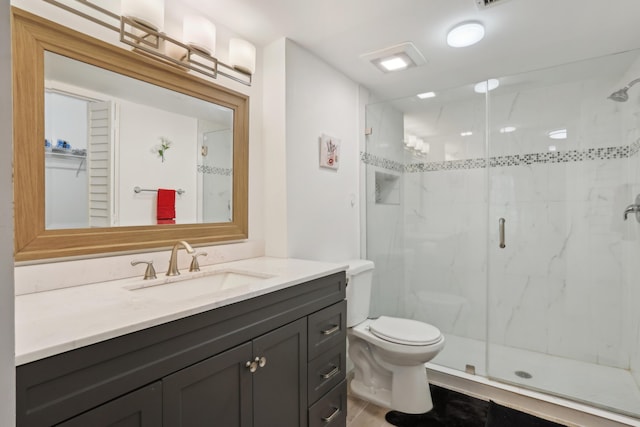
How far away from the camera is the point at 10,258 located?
38cm

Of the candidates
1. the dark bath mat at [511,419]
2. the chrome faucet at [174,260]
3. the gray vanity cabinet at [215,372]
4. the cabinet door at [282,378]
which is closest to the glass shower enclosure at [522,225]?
the dark bath mat at [511,419]

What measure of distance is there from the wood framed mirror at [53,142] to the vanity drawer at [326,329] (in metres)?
0.69

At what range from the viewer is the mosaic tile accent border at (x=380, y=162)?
107 inches

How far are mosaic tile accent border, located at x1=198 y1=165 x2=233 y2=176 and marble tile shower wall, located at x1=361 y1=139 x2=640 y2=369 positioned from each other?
1.27 meters

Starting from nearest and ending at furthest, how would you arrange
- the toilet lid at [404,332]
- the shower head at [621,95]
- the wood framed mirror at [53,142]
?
the wood framed mirror at [53,142] → the toilet lid at [404,332] → the shower head at [621,95]

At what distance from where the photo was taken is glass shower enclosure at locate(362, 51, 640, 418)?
7.25 ft

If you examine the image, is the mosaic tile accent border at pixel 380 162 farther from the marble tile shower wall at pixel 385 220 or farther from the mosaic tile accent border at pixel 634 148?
the mosaic tile accent border at pixel 634 148

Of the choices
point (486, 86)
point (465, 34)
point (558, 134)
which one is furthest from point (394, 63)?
point (558, 134)

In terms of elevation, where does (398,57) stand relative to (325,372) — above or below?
above

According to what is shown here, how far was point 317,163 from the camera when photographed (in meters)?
2.17

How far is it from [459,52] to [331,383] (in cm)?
211

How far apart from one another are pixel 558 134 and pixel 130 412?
3.06 m

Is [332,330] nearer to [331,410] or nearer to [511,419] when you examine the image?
[331,410]

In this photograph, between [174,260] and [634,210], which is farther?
[634,210]
